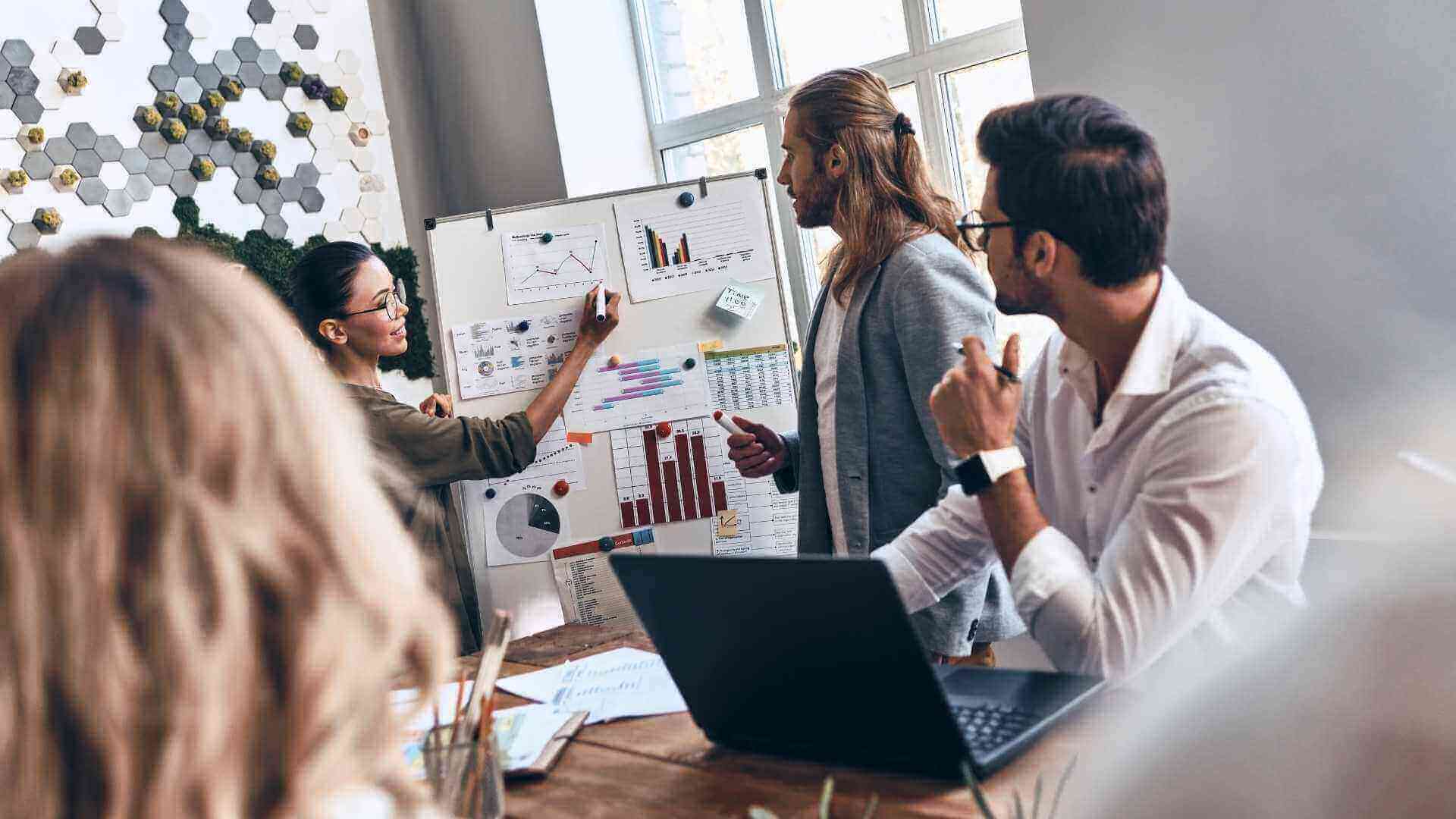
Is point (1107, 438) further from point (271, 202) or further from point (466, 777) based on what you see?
point (271, 202)

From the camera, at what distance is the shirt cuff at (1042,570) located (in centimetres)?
126

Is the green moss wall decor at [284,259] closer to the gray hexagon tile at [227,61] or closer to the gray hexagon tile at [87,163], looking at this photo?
the gray hexagon tile at [87,163]

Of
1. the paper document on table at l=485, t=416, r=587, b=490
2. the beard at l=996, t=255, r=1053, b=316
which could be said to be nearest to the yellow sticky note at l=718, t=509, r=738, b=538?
the paper document on table at l=485, t=416, r=587, b=490

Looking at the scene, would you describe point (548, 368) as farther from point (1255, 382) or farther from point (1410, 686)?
point (1410, 686)

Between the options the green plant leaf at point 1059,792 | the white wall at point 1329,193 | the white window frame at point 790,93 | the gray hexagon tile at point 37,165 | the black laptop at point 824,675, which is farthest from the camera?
the white window frame at point 790,93

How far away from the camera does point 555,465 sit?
2941mm

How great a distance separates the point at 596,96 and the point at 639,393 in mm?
1329

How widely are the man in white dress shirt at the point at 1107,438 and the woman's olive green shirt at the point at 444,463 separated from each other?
1.25 m

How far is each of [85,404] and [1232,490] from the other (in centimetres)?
112

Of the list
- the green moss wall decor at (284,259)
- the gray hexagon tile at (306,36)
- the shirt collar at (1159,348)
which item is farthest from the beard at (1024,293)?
the gray hexagon tile at (306,36)

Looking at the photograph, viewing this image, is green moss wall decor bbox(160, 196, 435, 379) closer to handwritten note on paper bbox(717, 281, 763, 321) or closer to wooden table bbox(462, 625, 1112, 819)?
handwritten note on paper bbox(717, 281, 763, 321)

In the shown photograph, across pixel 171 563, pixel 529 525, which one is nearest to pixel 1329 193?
pixel 529 525

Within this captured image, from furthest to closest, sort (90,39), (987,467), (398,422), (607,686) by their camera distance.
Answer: (90,39), (398,422), (607,686), (987,467)

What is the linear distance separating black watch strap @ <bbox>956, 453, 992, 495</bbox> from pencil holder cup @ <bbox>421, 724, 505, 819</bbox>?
682 mm
